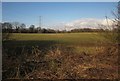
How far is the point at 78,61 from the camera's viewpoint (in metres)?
10.6

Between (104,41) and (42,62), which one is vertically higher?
(104,41)

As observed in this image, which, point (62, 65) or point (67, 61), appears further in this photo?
point (67, 61)

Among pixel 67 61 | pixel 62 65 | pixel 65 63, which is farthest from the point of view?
pixel 67 61

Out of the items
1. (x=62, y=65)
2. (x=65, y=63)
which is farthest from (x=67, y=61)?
(x=62, y=65)

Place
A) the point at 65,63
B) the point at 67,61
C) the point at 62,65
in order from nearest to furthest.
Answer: the point at 62,65 < the point at 65,63 < the point at 67,61

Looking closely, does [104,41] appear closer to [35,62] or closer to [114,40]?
[114,40]

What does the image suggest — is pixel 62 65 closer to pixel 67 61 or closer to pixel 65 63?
pixel 65 63

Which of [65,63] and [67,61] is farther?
[67,61]

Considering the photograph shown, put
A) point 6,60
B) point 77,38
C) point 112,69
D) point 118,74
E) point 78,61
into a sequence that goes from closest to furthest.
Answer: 1. point 118,74
2. point 112,69
3. point 6,60
4. point 78,61
5. point 77,38

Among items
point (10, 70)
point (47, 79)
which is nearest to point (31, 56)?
point (10, 70)

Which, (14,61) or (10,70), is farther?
(14,61)

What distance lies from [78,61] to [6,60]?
3.13m

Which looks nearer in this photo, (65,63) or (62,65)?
(62,65)

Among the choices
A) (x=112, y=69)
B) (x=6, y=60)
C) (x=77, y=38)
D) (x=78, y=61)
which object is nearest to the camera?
(x=112, y=69)
